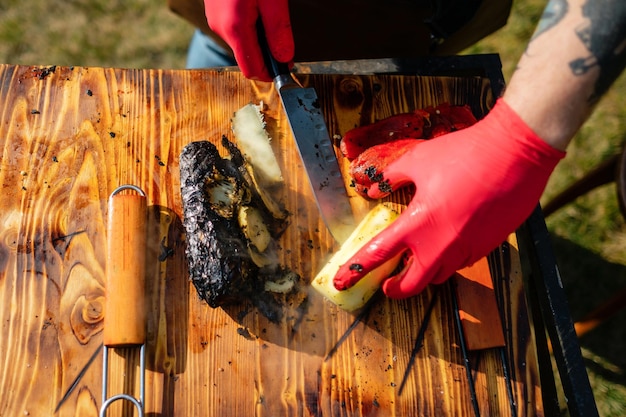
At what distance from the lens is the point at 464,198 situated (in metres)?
2.18

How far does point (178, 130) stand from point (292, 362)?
140 cm

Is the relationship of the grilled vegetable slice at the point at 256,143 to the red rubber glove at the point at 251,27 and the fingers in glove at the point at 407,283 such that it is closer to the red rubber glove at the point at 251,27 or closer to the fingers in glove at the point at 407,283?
the red rubber glove at the point at 251,27

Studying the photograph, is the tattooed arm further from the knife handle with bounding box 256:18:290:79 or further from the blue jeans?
the blue jeans

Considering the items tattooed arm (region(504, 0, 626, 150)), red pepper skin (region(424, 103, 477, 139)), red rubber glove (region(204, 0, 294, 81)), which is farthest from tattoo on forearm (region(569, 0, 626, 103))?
red rubber glove (region(204, 0, 294, 81))

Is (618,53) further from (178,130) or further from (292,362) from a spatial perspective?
(178,130)

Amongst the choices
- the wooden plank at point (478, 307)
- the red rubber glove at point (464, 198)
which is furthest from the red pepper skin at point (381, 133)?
the wooden plank at point (478, 307)

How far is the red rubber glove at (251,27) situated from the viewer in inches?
95.6

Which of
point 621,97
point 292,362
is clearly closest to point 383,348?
point 292,362

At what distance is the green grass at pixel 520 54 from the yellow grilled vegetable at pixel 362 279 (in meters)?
2.55

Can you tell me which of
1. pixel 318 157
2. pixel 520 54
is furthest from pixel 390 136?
pixel 520 54

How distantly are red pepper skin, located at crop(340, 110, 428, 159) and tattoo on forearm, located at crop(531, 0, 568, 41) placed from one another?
2.69 ft

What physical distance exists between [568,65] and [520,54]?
338 cm

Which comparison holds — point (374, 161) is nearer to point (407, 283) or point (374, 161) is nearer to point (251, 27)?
point (407, 283)

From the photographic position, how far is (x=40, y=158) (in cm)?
271
